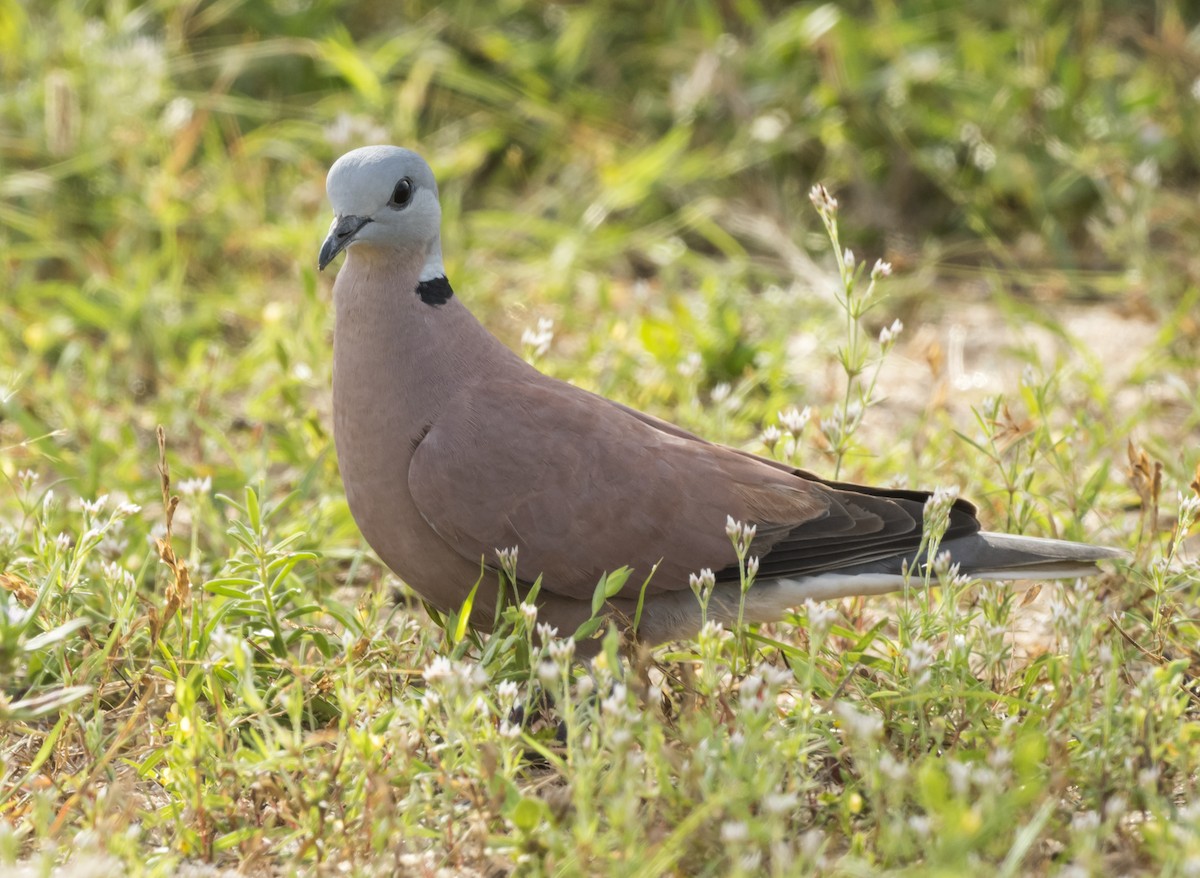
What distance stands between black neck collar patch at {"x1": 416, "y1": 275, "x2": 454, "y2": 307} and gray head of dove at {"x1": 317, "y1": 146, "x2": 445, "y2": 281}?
0.05 ft

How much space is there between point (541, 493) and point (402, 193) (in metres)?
0.70

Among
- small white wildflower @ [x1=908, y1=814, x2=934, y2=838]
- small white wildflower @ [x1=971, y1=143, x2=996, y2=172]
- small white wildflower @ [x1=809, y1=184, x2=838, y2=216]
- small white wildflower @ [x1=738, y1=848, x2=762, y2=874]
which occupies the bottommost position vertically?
small white wildflower @ [x1=738, y1=848, x2=762, y2=874]

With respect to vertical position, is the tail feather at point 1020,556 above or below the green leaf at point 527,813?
above

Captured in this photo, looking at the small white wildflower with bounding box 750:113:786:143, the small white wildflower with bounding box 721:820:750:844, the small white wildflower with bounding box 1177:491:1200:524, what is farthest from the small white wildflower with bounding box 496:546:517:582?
the small white wildflower with bounding box 750:113:786:143

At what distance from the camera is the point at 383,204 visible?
2814 mm

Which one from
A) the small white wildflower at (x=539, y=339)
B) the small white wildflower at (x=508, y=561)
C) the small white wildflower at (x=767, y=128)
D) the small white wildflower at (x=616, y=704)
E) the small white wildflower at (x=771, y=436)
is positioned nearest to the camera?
the small white wildflower at (x=616, y=704)

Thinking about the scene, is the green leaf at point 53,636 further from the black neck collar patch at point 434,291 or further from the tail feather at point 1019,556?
the tail feather at point 1019,556

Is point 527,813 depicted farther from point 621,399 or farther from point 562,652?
point 621,399

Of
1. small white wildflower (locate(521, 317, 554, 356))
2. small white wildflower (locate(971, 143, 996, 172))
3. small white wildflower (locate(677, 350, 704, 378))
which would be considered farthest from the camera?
small white wildflower (locate(971, 143, 996, 172))

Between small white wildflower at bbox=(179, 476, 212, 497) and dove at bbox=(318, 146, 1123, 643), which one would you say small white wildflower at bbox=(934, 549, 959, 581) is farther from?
small white wildflower at bbox=(179, 476, 212, 497)

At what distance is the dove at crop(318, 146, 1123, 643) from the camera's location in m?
2.70

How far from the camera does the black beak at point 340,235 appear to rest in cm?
270

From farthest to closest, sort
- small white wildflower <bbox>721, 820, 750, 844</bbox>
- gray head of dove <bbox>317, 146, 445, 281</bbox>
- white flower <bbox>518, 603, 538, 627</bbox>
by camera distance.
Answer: gray head of dove <bbox>317, 146, 445, 281</bbox>
white flower <bbox>518, 603, 538, 627</bbox>
small white wildflower <bbox>721, 820, 750, 844</bbox>

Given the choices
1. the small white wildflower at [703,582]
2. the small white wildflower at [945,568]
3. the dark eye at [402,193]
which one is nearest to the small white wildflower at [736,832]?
the small white wildflower at [703,582]
